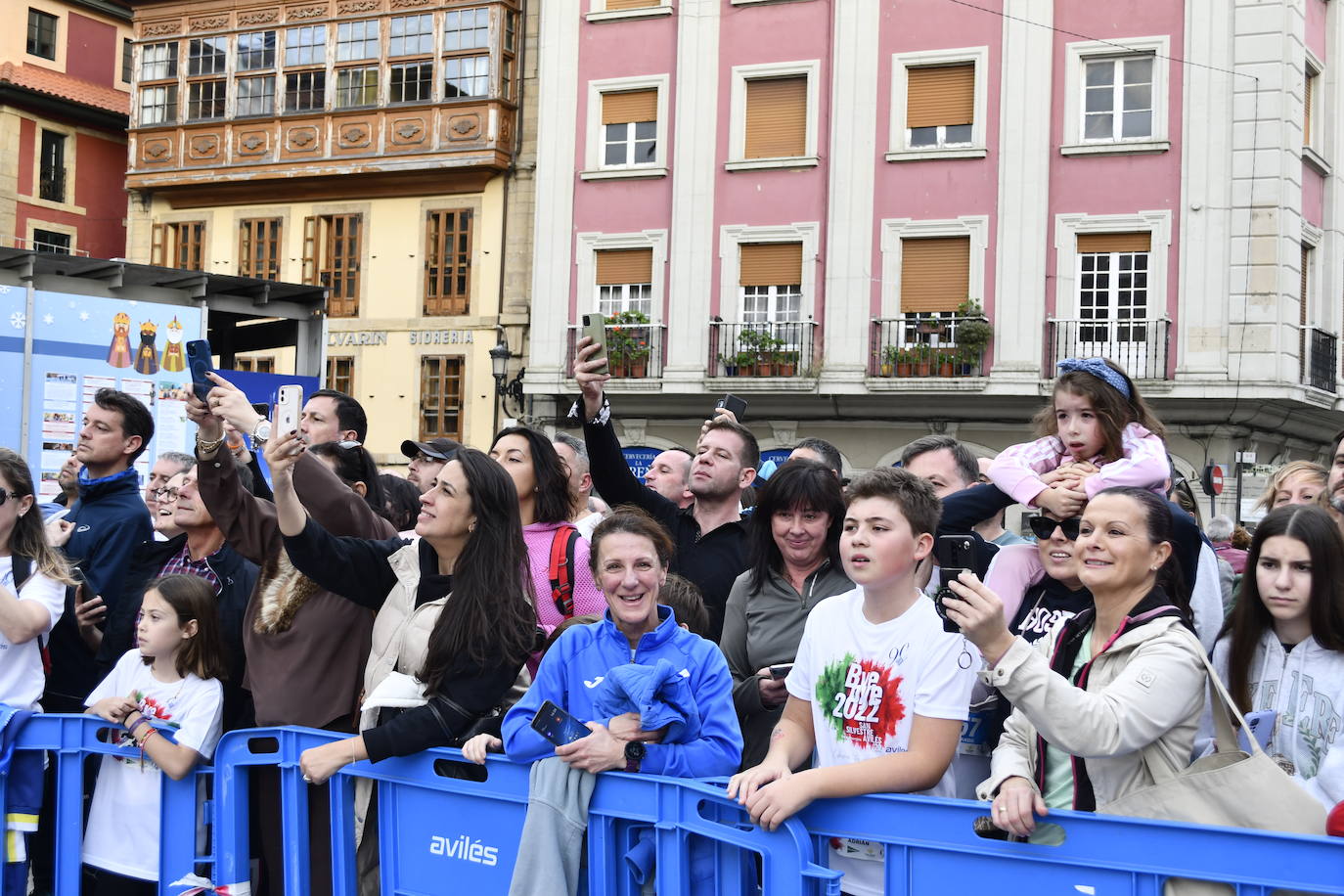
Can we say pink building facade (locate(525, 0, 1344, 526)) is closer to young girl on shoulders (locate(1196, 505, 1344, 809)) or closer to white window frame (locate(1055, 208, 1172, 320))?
white window frame (locate(1055, 208, 1172, 320))

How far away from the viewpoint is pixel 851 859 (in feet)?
11.5

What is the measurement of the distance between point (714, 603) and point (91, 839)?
2.52 meters

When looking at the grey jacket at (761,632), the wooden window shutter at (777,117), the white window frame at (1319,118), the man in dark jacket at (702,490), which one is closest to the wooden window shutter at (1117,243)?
the white window frame at (1319,118)

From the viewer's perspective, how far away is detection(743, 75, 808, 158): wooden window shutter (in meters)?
24.2

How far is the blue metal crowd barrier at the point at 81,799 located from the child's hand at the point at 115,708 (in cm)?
8

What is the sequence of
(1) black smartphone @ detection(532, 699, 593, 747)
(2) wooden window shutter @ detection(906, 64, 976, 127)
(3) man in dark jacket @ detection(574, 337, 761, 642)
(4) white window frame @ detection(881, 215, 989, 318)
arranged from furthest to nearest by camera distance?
(2) wooden window shutter @ detection(906, 64, 976, 127), (4) white window frame @ detection(881, 215, 989, 318), (3) man in dark jacket @ detection(574, 337, 761, 642), (1) black smartphone @ detection(532, 699, 593, 747)

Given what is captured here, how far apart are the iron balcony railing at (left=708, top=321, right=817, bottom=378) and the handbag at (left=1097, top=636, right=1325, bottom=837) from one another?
67.4ft

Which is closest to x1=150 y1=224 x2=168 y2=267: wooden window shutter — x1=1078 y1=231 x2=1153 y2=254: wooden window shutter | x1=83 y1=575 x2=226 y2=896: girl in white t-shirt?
x1=1078 y1=231 x2=1153 y2=254: wooden window shutter

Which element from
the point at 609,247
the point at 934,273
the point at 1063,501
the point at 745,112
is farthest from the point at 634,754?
the point at 609,247

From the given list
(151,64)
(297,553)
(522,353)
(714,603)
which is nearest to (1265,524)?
(714,603)

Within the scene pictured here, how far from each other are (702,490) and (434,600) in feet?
5.04

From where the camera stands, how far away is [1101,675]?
3.43 meters

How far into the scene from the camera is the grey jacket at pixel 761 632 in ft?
14.9

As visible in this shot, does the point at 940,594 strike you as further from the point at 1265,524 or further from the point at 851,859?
the point at 1265,524
